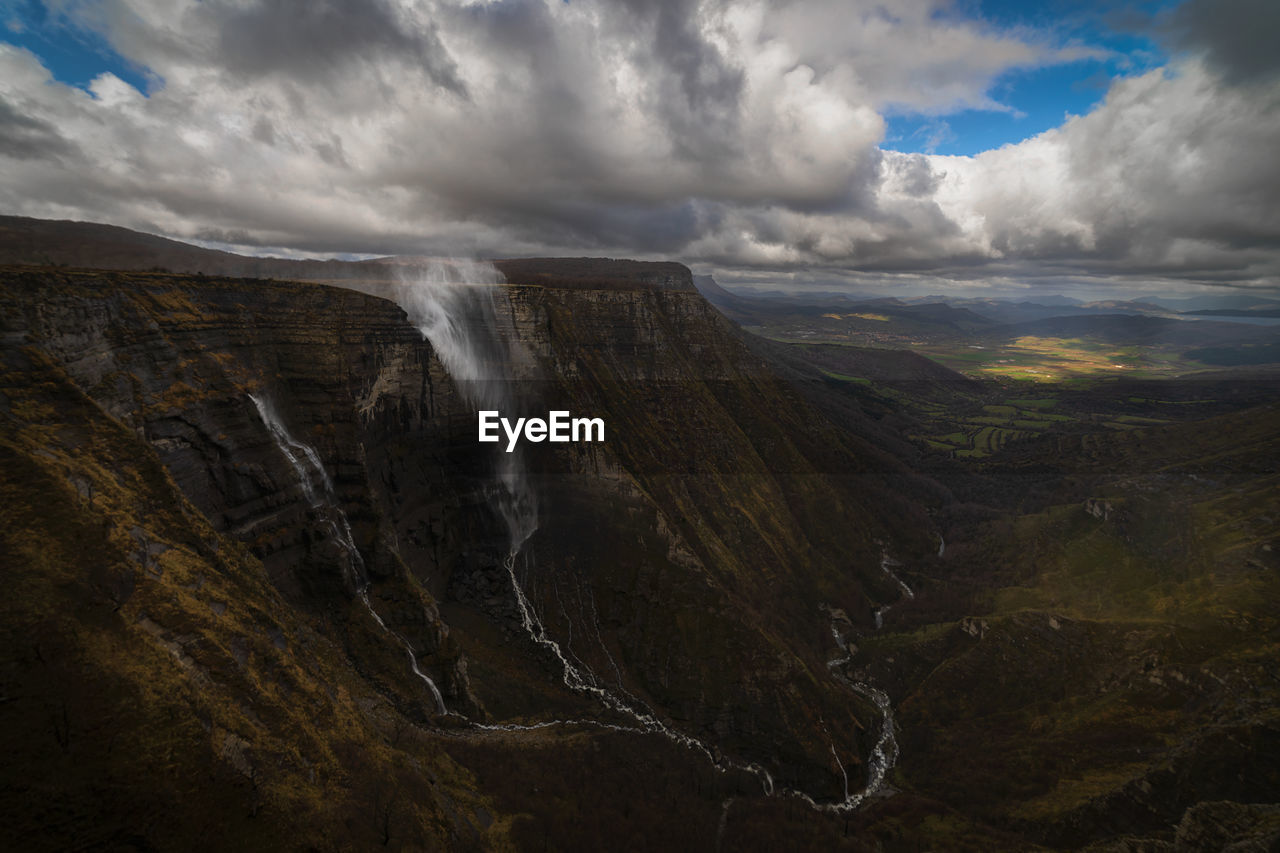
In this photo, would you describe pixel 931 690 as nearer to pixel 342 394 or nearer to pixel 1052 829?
Answer: pixel 1052 829

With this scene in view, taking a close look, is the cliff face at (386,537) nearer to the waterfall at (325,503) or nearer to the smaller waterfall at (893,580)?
the waterfall at (325,503)

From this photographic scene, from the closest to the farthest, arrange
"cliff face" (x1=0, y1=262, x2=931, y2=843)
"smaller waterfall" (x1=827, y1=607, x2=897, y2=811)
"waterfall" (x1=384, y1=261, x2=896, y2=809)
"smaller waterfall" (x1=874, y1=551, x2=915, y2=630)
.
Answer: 1. "cliff face" (x1=0, y1=262, x2=931, y2=843)
2. "waterfall" (x1=384, y1=261, x2=896, y2=809)
3. "smaller waterfall" (x1=827, y1=607, x2=897, y2=811)
4. "smaller waterfall" (x1=874, y1=551, x2=915, y2=630)

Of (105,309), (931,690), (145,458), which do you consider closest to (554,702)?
(145,458)

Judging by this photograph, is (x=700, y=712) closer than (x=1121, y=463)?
Yes

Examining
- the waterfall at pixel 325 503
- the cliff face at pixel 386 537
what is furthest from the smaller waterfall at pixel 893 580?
the waterfall at pixel 325 503

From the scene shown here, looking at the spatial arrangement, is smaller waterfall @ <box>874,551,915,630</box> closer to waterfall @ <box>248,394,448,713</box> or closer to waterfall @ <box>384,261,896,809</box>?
waterfall @ <box>384,261,896,809</box>

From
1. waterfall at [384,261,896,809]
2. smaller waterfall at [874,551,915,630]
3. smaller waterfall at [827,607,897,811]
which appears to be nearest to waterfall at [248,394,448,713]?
waterfall at [384,261,896,809]
